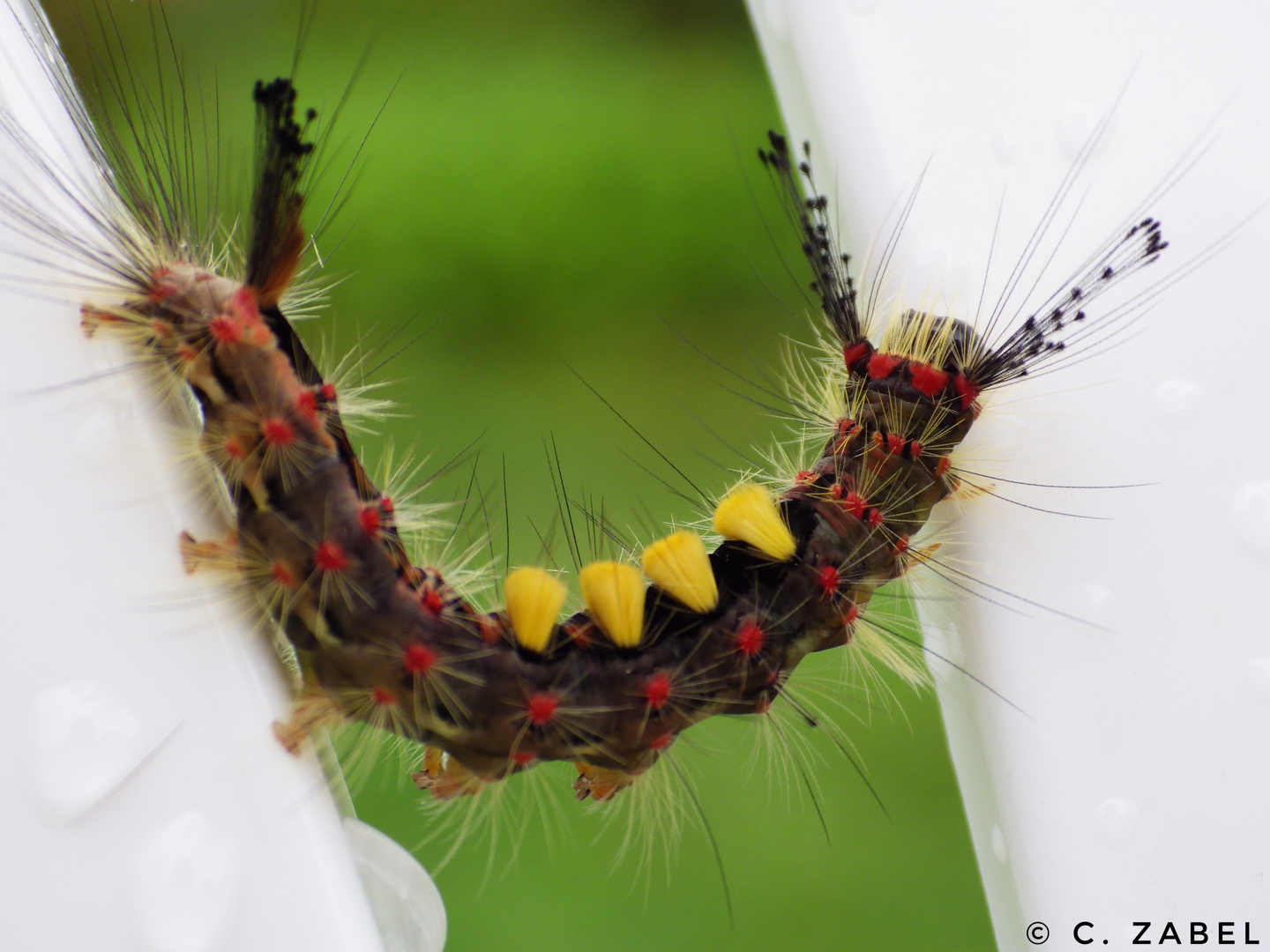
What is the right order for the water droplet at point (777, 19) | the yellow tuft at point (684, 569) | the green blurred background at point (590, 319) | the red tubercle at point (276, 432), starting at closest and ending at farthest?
1. the red tubercle at point (276, 432)
2. the yellow tuft at point (684, 569)
3. the water droplet at point (777, 19)
4. the green blurred background at point (590, 319)

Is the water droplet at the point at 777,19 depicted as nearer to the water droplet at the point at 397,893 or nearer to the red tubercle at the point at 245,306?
the red tubercle at the point at 245,306

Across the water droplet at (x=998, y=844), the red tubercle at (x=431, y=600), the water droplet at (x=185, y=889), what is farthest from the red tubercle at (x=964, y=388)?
the water droplet at (x=185, y=889)

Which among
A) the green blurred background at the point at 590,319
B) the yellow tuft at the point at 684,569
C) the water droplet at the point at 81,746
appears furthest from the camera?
the green blurred background at the point at 590,319

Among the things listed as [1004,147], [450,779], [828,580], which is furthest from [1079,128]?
[450,779]

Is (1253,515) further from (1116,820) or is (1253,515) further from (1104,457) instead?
(1116,820)

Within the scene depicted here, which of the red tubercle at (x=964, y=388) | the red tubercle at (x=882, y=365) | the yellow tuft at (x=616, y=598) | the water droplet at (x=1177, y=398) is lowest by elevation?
the yellow tuft at (x=616, y=598)

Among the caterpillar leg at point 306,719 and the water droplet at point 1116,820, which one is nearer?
the caterpillar leg at point 306,719

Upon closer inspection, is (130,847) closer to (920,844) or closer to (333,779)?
(333,779)
